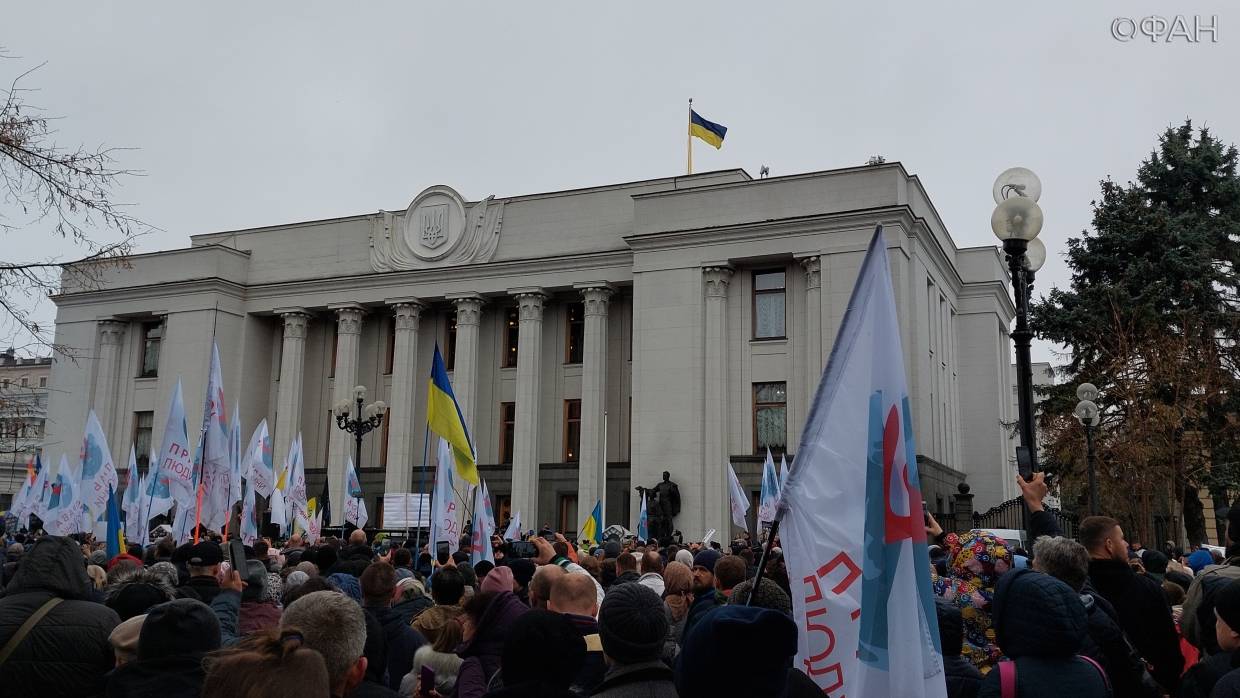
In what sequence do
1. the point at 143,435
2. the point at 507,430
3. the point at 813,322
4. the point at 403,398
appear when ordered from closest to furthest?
the point at 813,322 < the point at 507,430 < the point at 403,398 < the point at 143,435

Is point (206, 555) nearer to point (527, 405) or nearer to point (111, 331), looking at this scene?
point (527, 405)

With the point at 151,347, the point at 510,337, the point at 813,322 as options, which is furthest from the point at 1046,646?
the point at 151,347

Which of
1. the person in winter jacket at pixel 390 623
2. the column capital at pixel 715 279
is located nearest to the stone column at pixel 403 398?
the column capital at pixel 715 279

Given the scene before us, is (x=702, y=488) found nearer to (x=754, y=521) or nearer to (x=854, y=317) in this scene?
(x=754, y=521)

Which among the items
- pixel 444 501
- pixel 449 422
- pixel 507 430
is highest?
pixel 507 430

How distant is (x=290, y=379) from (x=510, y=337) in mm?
9204

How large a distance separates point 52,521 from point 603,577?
45.1 feet

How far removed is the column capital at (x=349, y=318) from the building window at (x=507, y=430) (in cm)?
687

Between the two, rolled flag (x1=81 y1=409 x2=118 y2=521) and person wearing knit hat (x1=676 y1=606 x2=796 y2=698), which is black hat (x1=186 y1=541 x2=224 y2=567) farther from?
rolled flag (x1=81 y1=409 x2=118 y2=521)

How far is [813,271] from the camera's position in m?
32.9

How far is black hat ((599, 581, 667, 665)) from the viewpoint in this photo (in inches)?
153

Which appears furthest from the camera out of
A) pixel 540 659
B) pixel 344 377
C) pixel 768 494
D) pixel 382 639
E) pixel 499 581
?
pixel 344 377

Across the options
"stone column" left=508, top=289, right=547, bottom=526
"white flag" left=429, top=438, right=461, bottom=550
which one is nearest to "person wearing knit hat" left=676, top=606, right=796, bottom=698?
"white flag" left=429, top=438, right=461, bottom=550

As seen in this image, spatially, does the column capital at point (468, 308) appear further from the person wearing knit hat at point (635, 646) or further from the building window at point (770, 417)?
the person wearing knit hat at point (635, 646)
